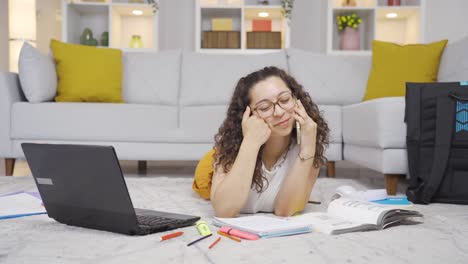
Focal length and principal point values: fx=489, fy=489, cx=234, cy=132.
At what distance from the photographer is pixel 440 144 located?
2.08 meters

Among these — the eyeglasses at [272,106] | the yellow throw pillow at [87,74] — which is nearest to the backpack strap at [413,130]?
the eyeglasses at [272,106]

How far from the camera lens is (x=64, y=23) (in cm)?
465

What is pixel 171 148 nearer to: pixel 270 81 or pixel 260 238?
pixel 270 81

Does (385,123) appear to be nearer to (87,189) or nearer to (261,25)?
(87,189)

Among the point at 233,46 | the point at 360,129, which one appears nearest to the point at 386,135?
the point at 360,129

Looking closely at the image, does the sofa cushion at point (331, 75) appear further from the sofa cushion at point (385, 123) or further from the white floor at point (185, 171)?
the sofa cushion at point (385, 123)

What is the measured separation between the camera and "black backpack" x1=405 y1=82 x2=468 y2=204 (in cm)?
205

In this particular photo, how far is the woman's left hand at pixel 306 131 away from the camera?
1533 millimetres

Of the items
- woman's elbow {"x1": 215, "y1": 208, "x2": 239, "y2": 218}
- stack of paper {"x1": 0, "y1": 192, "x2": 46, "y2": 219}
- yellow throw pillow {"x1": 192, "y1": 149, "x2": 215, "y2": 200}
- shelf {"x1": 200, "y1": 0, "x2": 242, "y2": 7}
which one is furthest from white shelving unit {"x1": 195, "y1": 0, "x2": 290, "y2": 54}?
woman's elbow {"x1": 215, "y1": 208, "x2": 239, "y2": 218}

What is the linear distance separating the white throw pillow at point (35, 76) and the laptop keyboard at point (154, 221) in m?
1.96

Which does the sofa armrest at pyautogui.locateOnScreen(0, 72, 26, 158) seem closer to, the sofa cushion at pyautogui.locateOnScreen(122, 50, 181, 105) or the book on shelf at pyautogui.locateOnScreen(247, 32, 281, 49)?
the sofa cushion at pyautogui.locateOnScreen(122, 50, 181, 105)

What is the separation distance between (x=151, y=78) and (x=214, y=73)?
46 centimetres

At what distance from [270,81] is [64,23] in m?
3.65

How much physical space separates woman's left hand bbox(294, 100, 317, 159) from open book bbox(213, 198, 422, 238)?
8.3 inches
